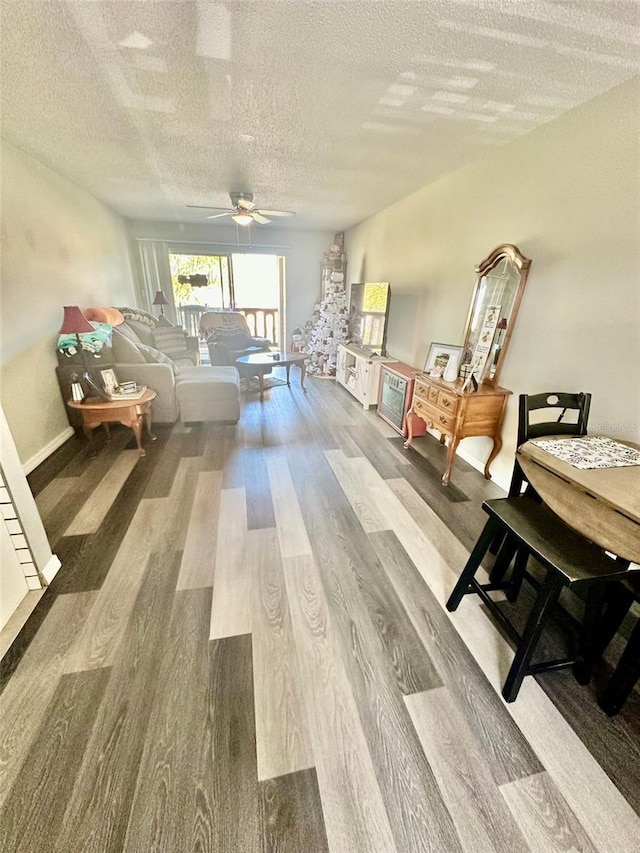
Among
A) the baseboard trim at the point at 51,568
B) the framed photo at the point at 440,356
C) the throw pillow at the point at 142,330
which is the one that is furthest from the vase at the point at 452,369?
the throw pillow at the point at 142,330

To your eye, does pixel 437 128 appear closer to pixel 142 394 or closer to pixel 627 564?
pixel 627 564

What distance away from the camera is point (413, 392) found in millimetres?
3191

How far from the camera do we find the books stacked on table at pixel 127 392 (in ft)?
9.45

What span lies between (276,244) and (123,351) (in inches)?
161

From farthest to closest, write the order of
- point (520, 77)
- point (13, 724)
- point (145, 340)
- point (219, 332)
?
1. point (219, 332)
2. point (145, 340)
3. point (520, 77)
4. point (13, 724)

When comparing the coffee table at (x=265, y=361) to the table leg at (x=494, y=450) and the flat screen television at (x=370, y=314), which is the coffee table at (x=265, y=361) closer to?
the flat screen television at (x=370, y=314)

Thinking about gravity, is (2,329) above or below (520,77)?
below

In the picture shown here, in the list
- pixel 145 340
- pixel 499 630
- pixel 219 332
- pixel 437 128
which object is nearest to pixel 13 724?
pixel 499 630

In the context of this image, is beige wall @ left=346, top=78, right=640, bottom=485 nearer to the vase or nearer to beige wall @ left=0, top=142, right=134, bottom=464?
the vase

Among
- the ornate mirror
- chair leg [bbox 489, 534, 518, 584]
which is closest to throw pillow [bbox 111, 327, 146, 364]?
the ornate mirror

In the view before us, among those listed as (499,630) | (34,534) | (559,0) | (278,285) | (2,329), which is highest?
(559,0)

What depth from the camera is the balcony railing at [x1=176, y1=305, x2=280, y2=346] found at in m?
6.73

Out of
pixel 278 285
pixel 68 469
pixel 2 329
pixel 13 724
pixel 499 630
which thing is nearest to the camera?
pixel 13 724

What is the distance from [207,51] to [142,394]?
2338 mm
